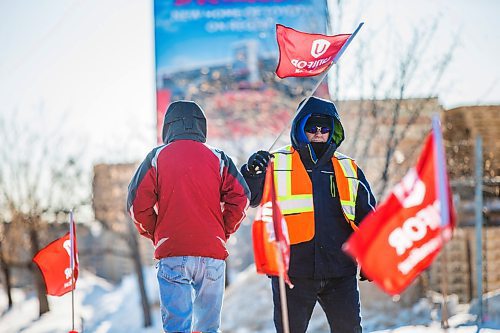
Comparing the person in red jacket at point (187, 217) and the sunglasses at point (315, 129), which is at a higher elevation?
the sunglasses at point (315, 129)

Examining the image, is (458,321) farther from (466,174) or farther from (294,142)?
(294,142)

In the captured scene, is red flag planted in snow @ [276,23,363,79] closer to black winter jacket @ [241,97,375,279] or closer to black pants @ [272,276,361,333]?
black winter jacket @ [241,97,375,279]

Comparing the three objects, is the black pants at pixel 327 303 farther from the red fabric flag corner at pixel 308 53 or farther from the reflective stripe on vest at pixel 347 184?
the red fabric flag corner at pixel 308 53

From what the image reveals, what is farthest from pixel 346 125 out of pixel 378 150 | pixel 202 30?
pixel 202 30

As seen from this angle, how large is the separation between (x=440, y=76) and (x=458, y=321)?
5012mm

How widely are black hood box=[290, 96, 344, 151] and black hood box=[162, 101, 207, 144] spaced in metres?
0.62

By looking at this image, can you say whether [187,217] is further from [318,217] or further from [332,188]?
[332,188]

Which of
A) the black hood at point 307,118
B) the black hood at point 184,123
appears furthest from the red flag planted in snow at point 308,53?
the black hood at point 184,123

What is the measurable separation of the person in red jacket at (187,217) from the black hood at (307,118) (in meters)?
0.49

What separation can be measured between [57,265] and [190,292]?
192 centimetres

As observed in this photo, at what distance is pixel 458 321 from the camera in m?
11.0

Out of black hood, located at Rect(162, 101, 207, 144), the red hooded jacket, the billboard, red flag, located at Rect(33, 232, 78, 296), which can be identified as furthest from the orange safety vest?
the billboard

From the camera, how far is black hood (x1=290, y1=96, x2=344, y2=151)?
530 centimetres

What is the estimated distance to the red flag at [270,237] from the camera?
472cm
